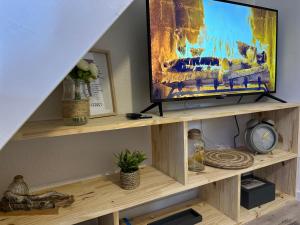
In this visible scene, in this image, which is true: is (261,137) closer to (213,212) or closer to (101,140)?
(213,212)

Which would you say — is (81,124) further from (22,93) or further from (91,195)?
(22,93)

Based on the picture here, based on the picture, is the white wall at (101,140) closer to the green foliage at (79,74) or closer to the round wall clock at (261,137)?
the green foliage at (79,74)

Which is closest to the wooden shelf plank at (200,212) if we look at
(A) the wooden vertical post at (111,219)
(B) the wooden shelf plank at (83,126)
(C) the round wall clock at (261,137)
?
(A) the wooden vertical post at (111,219)

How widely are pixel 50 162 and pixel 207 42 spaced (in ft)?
3.47

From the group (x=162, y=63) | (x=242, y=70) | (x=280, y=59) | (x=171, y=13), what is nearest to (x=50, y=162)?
(x=162, y=63)

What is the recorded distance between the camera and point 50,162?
3.86 feet

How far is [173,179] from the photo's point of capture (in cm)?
127

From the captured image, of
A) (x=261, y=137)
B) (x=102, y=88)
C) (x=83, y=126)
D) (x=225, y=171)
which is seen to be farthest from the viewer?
(x=261, y=137)

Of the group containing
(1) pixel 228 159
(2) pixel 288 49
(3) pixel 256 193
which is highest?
(2) pixel 288 49

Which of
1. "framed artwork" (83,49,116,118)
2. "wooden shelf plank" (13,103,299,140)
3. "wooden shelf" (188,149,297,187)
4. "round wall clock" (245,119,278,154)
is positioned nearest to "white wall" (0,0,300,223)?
"framed artwork" (83,49,116,118)

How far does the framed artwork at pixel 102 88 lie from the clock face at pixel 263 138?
98 cm

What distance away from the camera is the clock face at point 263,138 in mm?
1593

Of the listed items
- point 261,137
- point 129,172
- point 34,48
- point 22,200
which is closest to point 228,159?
point 261,137

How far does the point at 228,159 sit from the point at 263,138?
0.32 metres
